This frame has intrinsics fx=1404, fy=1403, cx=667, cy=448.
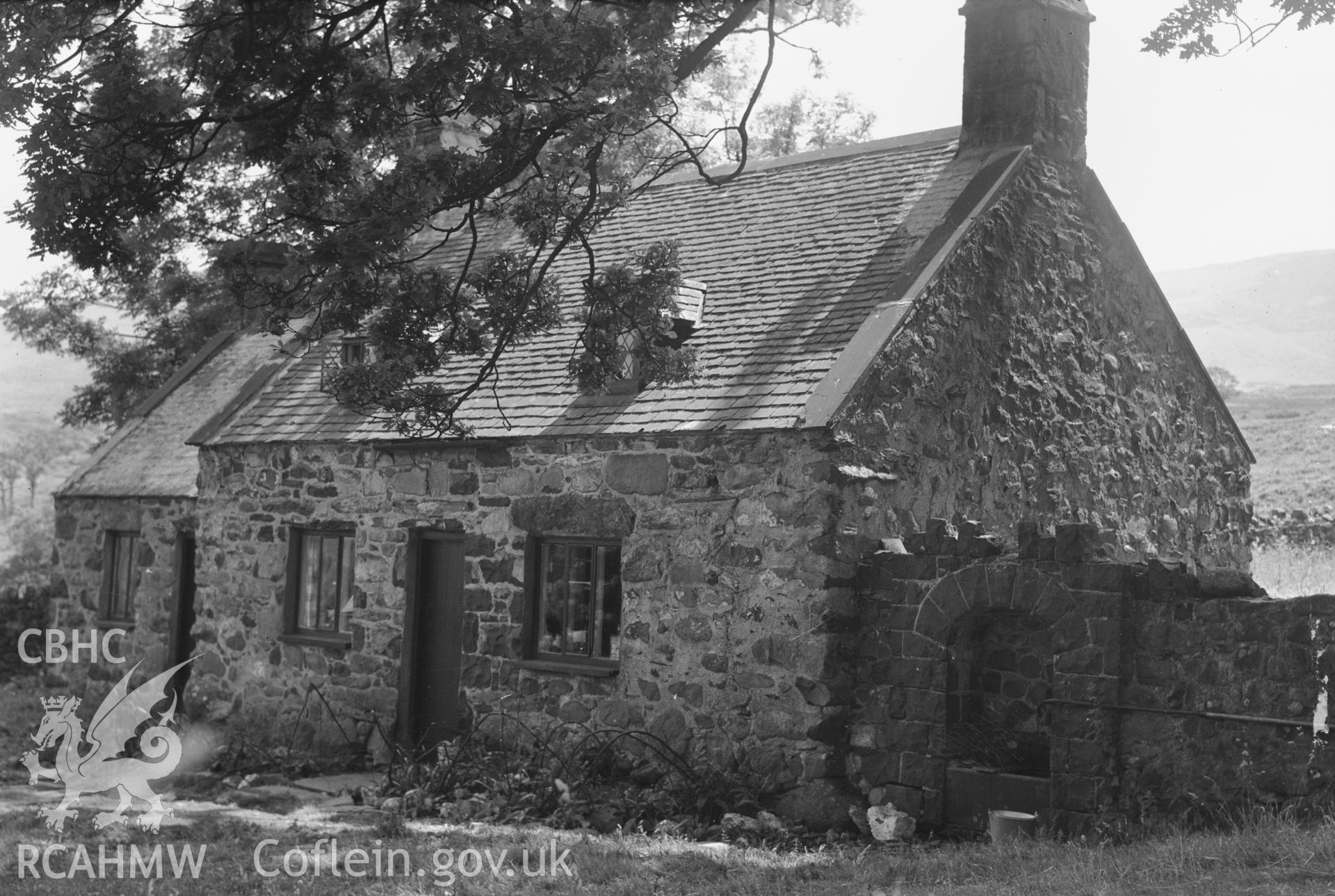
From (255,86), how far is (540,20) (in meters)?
2.64

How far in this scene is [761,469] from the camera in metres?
11.7

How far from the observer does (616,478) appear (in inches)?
496

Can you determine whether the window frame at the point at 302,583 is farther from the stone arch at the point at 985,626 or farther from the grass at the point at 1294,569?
the grass at the point at 1294,569

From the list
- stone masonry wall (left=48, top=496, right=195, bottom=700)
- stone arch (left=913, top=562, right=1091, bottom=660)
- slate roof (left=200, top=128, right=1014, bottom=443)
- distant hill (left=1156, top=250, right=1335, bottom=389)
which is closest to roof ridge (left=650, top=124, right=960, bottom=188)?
slate roof (left=200, top=128, right=1014, bottom=443)

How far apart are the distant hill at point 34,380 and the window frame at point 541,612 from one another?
9686 cm

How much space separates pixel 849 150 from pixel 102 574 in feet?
37.6

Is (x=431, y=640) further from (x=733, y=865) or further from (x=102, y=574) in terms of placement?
(x=102, y=574)

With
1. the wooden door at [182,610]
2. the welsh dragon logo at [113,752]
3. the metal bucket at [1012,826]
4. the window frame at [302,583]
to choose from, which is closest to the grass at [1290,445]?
the window frame at [302,583]

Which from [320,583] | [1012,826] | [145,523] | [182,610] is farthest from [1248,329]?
[1012,826]

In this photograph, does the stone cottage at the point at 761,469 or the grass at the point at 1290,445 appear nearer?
the stone cottage at the point at 761,469

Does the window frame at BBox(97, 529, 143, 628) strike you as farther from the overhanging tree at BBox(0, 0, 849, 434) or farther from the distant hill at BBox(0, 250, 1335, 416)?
the distant hill at BBox(0, 250, 1335, 416)

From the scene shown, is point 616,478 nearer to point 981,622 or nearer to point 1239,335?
point 981,622

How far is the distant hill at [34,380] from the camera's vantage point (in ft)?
359

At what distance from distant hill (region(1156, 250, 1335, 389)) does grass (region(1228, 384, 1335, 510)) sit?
84.4 ft
